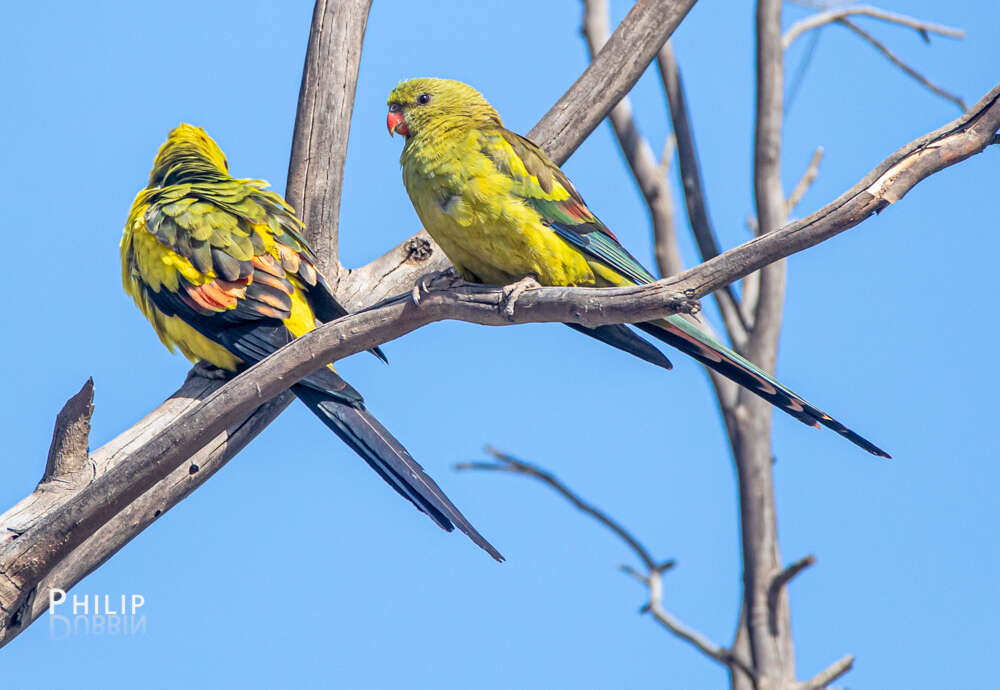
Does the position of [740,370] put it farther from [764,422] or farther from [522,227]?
[764,422]

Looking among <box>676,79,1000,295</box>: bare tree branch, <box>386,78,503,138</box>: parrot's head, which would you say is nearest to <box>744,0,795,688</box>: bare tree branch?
<box>386,78,503,138</box>: parrot's head

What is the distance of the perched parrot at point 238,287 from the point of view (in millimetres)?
4008

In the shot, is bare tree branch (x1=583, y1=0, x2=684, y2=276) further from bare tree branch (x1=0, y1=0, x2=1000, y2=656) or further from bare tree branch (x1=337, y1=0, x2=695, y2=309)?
bare tree branch (x1=0, y1=0, x2=1000, y2=656)

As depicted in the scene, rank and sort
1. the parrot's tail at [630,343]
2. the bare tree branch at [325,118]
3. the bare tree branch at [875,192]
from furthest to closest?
the bare tree branch at [325,118] < the parrot's tail at [630,343] < the bare tree branch at [875,192]

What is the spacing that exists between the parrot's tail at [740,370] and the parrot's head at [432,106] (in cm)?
128

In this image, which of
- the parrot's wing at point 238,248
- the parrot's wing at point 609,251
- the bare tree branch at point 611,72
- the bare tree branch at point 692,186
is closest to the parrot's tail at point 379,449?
the parrot's wing at point 238,248

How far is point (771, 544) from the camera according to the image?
5.36m

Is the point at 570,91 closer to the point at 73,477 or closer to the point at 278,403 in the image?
the point at 278,403

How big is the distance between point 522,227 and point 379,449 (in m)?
1.06

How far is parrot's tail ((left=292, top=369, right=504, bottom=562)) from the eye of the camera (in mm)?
3737

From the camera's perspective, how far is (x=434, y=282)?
138 inches

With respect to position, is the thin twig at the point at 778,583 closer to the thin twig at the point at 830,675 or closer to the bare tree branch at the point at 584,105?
the thin twig at the point at 830,675

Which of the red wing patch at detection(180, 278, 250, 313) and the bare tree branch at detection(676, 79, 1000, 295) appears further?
the red wing patch at detection(180, 278, 250, 313)

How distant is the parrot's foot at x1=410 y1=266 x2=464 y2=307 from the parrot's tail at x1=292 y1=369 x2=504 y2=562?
0.67 m
